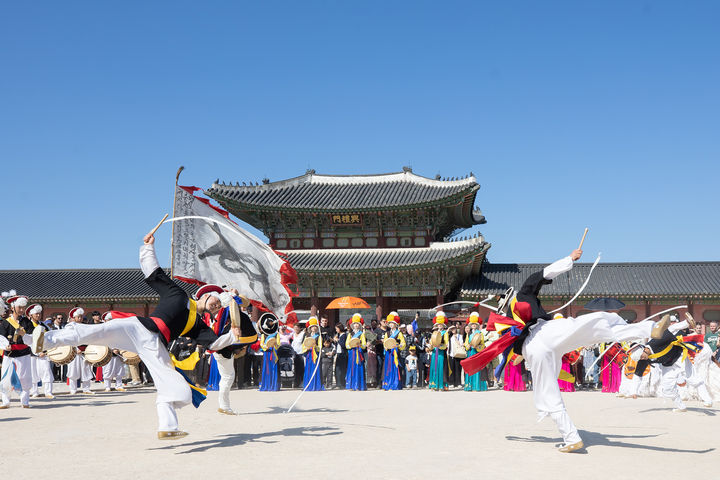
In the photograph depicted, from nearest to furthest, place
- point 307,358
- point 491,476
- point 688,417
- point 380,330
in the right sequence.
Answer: point 491,476 → point 688,417 → point 307,358 → point 380,330

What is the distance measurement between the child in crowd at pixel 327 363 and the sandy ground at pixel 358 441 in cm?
412

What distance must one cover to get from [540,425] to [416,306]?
55.6 feet

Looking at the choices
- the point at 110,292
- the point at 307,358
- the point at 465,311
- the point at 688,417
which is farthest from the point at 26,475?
the point at 110,292

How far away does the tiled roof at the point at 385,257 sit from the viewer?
2288 centimetres

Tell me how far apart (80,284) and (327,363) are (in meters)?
17.1

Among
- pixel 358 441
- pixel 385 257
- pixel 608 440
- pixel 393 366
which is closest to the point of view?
pixel 358 441

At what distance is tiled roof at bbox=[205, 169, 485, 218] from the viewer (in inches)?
956

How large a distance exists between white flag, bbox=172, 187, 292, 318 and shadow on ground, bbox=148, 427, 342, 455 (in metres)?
2.12

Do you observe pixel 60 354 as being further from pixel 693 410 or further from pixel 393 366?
pixel 693 410

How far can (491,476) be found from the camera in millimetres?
5043

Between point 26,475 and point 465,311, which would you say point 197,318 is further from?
point 465,311

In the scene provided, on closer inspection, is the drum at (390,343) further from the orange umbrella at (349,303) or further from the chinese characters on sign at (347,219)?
the chinese characters on sign at (347,219)

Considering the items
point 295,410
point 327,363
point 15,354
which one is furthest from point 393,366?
point 15,354

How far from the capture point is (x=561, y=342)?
6.42m
